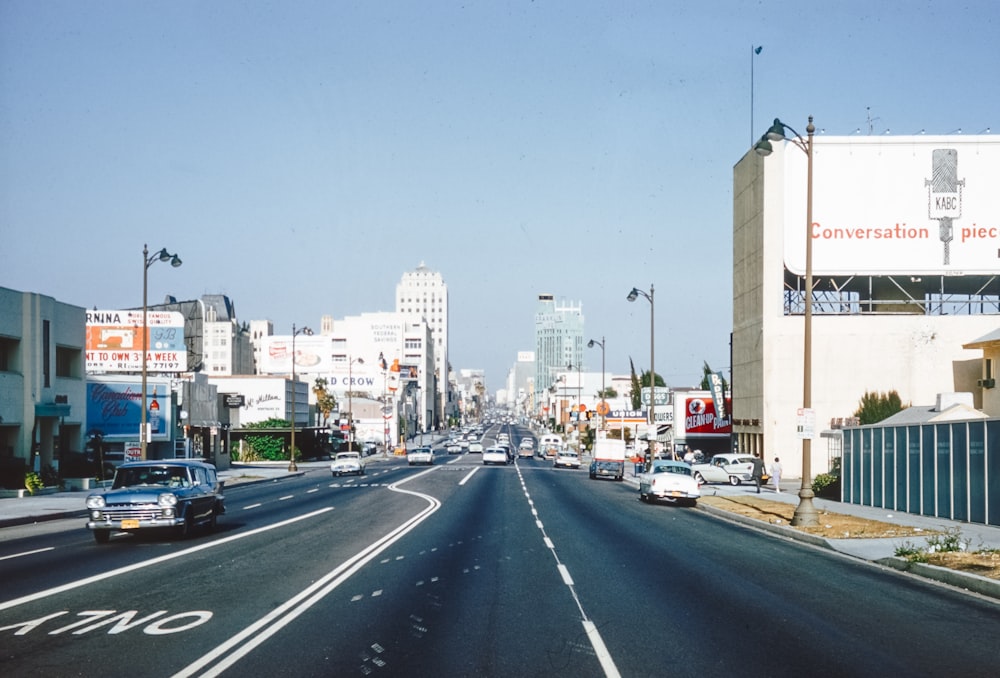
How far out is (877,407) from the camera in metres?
52.1

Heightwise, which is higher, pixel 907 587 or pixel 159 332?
pixel 159 332

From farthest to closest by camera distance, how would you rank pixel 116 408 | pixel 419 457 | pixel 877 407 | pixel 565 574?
pixel 419 457
pixel 116 408
pixel 877 407
pixel 565 574

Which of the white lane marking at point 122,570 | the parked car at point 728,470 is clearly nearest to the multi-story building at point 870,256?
the parked car at point 728,470

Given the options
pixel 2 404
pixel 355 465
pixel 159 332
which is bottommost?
pixel 355 465

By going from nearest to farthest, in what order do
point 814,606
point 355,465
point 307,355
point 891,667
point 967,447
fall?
1. point 891,667
2. point 814,606
3. point 967,447
4. point 355,465
5. point 307,355

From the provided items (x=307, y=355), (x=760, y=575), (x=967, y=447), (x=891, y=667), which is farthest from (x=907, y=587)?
(x=307, y=355)

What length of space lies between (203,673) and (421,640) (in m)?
2.42

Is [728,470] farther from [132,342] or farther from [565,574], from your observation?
[565,574]

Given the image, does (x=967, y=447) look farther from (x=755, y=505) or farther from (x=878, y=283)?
(x=878, y=283)

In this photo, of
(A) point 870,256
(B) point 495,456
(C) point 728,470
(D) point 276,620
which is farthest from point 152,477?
(B) point 495,456

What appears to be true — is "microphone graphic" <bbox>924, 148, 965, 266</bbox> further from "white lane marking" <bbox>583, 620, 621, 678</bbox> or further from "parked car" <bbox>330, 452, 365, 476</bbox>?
"white lane marking" <bbox>583, 620, 621, 678</bbox>

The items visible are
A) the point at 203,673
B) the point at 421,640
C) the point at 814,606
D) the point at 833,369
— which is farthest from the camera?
the point at 833,369

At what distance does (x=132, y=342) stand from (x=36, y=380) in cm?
2050

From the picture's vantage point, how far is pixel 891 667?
9.50 metres
